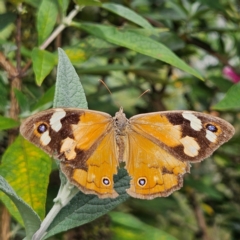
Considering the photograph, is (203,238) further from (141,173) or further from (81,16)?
(141,173)

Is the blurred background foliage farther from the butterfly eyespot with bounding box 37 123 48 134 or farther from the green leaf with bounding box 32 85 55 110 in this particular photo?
the butterfly eyespot with bounding box 37 123 48 134

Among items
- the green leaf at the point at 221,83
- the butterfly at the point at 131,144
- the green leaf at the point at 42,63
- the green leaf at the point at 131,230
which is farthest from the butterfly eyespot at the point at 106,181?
the green leaf at the point at 221,83

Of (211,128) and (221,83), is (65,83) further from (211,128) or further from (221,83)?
(221,83)

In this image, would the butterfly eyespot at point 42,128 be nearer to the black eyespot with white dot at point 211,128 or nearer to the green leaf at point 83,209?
the green leaf at point 83,209

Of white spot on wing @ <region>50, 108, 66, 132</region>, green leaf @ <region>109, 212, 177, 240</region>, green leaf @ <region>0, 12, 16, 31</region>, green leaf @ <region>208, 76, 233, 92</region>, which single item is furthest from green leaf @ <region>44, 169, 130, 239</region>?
green leaf @ <region>208, 76, 233, 92</region>

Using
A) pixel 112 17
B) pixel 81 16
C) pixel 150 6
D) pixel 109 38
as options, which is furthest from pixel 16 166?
pixel 150 6

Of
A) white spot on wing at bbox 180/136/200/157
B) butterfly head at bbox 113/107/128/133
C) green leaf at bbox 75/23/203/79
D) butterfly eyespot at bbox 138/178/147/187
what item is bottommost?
butterfly eyespot at bbox 138/178/147/187
